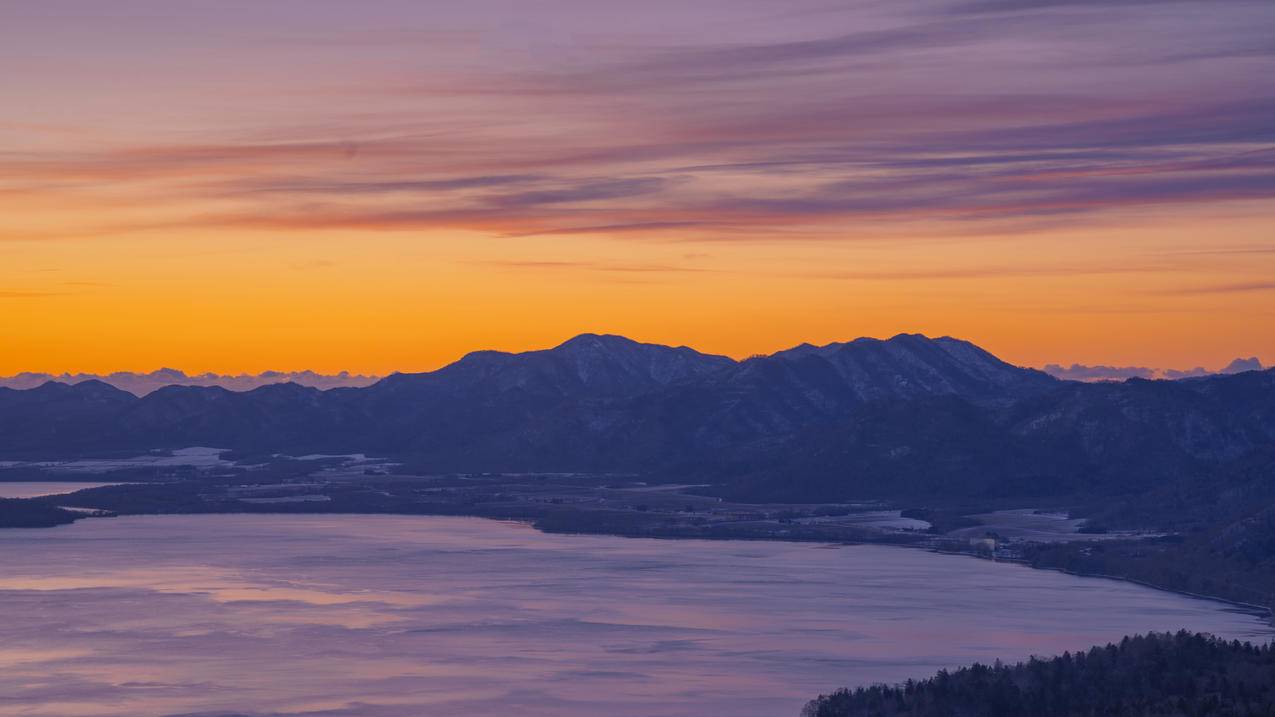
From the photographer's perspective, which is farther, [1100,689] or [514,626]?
[514,626]

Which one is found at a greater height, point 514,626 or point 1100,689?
point 514,626

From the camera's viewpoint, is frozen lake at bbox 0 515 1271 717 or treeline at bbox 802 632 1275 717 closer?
treeline at bbox 802 632 1275 717

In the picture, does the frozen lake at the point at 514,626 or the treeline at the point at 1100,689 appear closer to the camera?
the treeline at the point at 1100,689

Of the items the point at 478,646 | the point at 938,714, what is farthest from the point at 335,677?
the point at 938,714

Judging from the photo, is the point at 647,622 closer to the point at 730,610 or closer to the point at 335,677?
the point at 730,610
